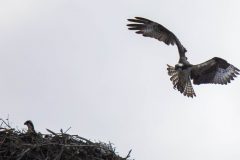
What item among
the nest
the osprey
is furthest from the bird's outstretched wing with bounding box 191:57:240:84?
the nest

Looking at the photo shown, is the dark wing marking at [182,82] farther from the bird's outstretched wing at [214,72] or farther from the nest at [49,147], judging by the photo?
the nest at [49,147]

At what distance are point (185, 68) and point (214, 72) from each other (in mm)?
702

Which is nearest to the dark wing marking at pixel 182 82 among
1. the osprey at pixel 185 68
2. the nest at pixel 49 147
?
the osprey at pixel 185 68

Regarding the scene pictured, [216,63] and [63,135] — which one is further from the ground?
[216,63]

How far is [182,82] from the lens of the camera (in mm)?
25047

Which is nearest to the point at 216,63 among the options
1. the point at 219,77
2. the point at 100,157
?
the point at 219,77

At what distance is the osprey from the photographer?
25.1 m

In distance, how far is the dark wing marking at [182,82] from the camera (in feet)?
82.1

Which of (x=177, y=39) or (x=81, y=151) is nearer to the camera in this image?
(x=81, y=151)

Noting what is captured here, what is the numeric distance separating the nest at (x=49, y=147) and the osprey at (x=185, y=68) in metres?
5.44

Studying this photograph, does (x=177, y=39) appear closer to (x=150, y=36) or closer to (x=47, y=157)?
(x=150, y=36)

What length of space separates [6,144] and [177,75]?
6.64 meters

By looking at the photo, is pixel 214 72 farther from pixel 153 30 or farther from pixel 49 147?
pixel 49 147

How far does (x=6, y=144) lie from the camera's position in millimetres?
19359
